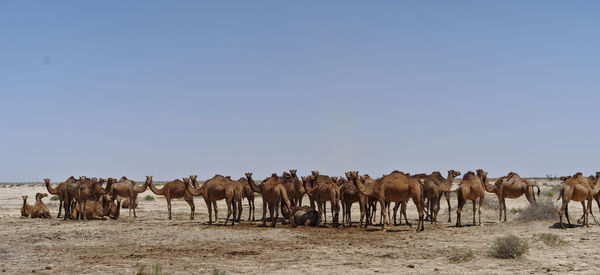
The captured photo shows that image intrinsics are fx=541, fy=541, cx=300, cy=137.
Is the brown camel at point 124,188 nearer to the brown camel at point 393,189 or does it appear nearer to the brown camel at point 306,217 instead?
the brown camel at point 306,217

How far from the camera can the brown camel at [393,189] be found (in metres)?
18.5

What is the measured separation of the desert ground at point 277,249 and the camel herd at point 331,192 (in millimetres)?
931

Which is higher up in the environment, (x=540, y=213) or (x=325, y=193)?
(x=325, y=193)

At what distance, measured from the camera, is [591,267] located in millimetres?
11297

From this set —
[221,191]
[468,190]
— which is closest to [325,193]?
[221,191]

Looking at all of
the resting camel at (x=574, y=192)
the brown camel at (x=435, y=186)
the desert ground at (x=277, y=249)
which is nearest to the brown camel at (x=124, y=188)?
the desert ground at (x=277, y=249)

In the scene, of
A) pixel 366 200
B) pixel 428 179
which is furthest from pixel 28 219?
pixel 428 179

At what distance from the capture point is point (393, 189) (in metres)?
18.6

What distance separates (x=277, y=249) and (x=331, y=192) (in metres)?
5.78

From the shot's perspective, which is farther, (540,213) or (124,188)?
(124,188)

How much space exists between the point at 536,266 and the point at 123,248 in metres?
10.6

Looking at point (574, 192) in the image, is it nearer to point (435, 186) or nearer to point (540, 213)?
point (540, 213)

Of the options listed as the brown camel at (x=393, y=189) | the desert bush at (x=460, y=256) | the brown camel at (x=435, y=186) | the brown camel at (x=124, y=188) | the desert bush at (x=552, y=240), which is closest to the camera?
the desert bush at (x=460, y=256)

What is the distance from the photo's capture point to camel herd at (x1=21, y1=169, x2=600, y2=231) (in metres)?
18.7
